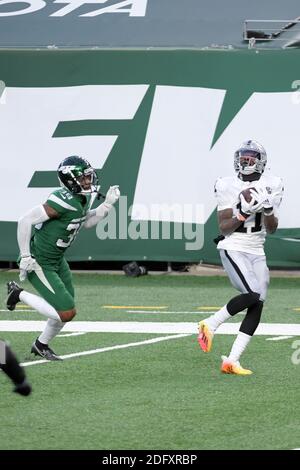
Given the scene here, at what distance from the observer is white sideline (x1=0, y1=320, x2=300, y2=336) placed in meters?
11.3

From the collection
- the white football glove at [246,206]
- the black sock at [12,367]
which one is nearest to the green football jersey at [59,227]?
the white football glove at [246,206]

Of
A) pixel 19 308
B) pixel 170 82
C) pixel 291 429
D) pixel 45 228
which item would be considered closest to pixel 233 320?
pixel 19 308

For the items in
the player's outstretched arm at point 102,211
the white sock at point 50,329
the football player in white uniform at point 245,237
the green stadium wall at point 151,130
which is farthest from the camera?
the green stadium wall at point 151,130

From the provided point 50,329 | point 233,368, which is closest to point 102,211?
point 50,329

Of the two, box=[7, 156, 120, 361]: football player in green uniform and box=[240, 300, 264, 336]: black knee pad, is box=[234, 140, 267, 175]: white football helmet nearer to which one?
box=[240, 300, 264, 336]: black knee pad

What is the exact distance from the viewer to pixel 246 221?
9242mm

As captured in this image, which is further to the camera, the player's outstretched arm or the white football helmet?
the player's outstretched arm

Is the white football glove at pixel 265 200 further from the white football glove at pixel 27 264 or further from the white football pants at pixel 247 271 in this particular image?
the white football glove at pixel 27 264

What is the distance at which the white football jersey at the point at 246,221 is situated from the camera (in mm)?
9203

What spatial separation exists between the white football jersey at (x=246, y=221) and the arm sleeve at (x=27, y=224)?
54.4 inches

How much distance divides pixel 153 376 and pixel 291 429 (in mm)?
2038

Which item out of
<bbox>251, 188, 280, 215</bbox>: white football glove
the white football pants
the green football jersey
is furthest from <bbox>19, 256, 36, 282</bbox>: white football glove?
<bbox>251, 188, 280, 215</bbox>: white football glove

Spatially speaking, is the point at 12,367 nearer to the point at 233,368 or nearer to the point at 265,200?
the point at 233,368

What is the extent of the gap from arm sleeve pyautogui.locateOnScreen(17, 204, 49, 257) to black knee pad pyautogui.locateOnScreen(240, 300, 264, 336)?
5.75ft
